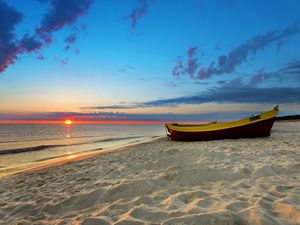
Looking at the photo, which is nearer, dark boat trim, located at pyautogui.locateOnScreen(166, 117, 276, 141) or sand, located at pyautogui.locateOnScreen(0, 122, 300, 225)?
sand, located at pyautogui.locateOnScreen(0, 122, 300, 225)

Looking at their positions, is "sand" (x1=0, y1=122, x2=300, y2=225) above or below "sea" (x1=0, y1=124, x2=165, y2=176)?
above

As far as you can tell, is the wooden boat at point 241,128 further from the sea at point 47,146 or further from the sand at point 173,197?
the sea at point 47,146

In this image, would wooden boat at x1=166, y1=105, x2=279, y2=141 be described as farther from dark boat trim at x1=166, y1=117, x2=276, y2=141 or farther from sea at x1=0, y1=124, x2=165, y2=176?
sea at x1=0, y1=124, x2=165, y2=176

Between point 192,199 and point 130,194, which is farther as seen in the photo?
point 130,194

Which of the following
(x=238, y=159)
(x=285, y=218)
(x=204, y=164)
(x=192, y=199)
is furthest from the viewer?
(x=238, y=159)

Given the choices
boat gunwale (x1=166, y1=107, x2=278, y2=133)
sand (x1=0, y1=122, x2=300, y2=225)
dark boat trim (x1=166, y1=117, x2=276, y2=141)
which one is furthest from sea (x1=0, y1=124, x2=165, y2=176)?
dark boat trim (x1=166, y1=117, x2=276, y2=141)

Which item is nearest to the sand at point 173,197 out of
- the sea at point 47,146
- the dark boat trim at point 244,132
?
the sea at point 47,146

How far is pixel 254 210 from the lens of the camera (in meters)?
3.20

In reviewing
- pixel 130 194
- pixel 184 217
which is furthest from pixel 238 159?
pixel 184 217

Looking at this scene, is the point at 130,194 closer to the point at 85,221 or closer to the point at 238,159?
the point at 85,221

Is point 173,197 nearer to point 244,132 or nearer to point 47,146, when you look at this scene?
point 244,132

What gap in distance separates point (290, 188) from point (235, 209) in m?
1.54

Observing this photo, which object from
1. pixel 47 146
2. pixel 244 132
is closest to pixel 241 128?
pixel 244 132

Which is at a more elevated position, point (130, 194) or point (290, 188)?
point (290, 188)
